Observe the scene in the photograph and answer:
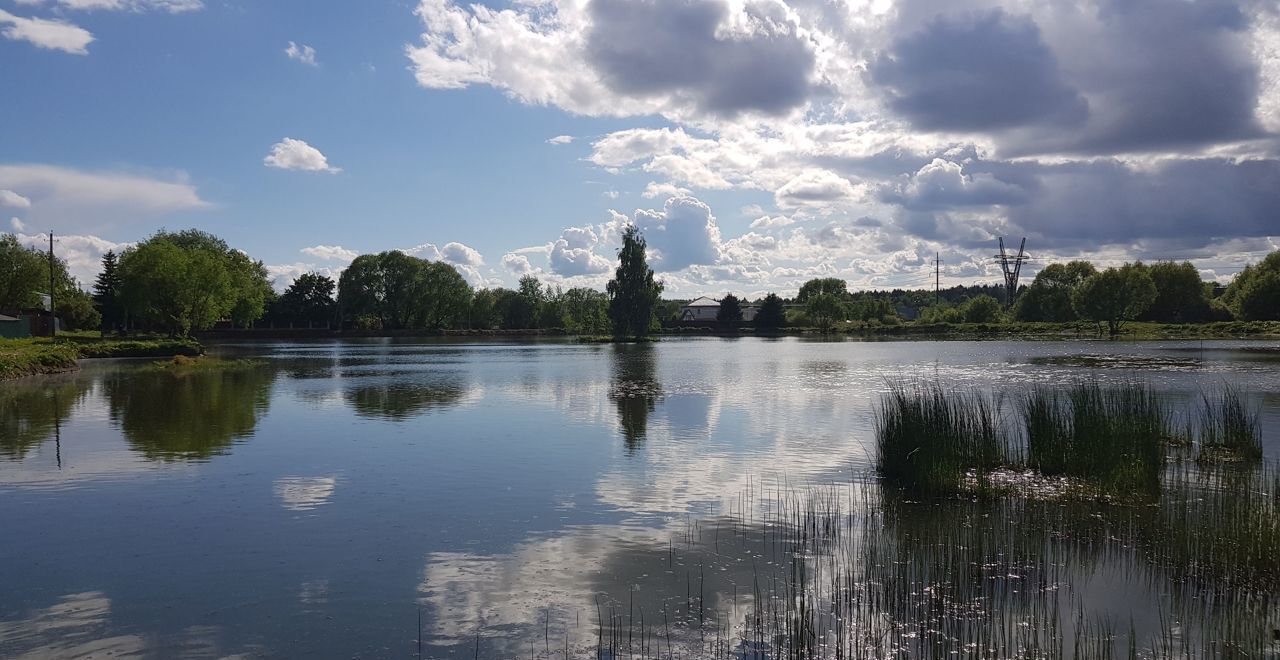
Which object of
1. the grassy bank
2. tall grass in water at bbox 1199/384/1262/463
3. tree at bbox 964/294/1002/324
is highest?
tree at bbox 964/294/1002/324

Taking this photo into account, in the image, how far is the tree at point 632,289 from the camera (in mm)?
103625

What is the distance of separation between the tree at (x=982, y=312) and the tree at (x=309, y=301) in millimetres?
107891

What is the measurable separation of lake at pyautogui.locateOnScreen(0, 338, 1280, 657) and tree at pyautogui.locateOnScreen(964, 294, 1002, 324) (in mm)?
119627

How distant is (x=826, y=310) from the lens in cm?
15138

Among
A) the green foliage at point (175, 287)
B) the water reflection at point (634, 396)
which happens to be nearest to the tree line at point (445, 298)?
the green foliage at point (175, 287)

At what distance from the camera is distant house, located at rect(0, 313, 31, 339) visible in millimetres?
72812

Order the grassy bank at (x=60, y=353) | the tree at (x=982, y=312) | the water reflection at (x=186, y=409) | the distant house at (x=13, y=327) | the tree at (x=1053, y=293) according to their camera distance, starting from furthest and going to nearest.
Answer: the tree at (x=982, y=312), the tree at (x=1053, y=293), the distant house at (x=13, y=327), the grassy bank at (x=60, y=353), the water reflection at (x=186, y=409)

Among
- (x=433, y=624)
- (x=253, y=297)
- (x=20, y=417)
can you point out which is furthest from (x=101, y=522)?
(x=253, y=297)

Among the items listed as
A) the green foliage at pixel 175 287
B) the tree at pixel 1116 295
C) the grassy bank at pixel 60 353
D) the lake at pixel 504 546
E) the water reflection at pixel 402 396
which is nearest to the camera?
the lake at pixel 504 546

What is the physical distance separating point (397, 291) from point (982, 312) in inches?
3848

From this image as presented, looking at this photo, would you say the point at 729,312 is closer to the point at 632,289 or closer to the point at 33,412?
the point at 632,289

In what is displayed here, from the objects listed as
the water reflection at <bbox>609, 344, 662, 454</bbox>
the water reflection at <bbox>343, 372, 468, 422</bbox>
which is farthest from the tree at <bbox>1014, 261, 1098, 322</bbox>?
the water reflection at <bbox>343, 372, 468, 422</bbox>

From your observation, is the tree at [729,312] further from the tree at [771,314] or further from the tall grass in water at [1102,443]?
the tall grass in water at [1102,443]

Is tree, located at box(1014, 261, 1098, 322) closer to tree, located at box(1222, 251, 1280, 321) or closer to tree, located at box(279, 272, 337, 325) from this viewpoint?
tree, located at box(1222, 251, 1280, 321)
